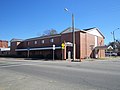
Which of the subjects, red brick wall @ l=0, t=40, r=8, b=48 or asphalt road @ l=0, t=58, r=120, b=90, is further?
red brick wall @ l=0, t=40, r=8, b=48

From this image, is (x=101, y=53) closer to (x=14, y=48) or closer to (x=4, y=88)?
(x=14, y=48)

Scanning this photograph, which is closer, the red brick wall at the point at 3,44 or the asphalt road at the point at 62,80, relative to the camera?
the asphalt road at the point at 62,80

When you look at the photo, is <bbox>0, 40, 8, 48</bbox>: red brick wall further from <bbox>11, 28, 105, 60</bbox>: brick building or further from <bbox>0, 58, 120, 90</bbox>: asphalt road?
<bbox>0, 58, 120, 90</bbox>: asphalt road

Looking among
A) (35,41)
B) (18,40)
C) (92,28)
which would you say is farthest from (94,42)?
(18,40)

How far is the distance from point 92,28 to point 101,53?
858 cm

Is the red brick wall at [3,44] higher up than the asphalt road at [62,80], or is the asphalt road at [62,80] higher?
the red brick wall at [3,44]

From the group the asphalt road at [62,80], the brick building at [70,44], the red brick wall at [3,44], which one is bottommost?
the asphalt road at [62,80]

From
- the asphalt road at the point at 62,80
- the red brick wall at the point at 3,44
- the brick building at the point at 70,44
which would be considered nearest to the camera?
the asphalt road at the point at 62,80

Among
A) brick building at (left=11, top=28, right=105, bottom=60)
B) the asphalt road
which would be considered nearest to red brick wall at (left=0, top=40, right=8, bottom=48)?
brick building at (left=11, top=28, right=105, bottom=60)

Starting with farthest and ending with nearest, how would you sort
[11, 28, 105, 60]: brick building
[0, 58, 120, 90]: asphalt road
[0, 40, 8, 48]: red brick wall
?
1. [0, 40, 8, 48]: red brick wall
2. [11, 28, 105, 60]: brick building
3. [0, 58, 120, 90]: asphalt road

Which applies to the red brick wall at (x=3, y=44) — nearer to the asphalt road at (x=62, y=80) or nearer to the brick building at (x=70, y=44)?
the brick building at (x=70, y=44)

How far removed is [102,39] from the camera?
188 ft

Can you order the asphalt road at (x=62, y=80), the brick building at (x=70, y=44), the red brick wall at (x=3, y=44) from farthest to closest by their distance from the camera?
1. the red brick wall at (x=3, y=44)
2. the brick building at (x=70, y=44)
3. the asphalt road at (x=62, y=80)

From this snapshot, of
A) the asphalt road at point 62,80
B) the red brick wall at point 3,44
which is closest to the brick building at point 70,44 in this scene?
the asphalt road at point 62,80
